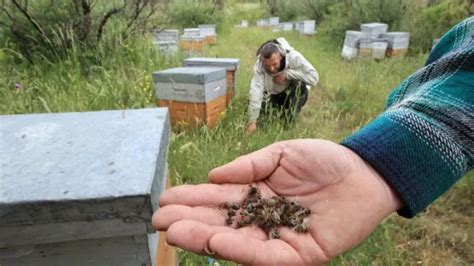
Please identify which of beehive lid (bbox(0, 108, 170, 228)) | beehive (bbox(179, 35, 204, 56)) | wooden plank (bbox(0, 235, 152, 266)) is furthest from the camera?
beehive (bbox(179, 35, 204, 56))

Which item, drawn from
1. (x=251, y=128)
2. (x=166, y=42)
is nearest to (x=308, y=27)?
(x=166, y=42)

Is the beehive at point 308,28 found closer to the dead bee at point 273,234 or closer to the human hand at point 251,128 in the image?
the human hand at point 251,128

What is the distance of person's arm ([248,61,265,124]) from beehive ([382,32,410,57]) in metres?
4.90

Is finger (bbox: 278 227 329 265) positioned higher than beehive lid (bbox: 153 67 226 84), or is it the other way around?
beehive lid (bbox: 153 67 226 84)

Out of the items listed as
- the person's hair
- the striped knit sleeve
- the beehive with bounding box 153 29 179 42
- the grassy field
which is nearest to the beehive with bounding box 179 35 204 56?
the beehive with bounding box 153 29 179 42

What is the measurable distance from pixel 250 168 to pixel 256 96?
8.92 feet

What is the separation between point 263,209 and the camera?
4.14 ft

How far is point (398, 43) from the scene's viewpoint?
7867 mm

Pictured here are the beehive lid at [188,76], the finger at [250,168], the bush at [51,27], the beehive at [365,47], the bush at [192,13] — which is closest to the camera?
the finger at [250,168]

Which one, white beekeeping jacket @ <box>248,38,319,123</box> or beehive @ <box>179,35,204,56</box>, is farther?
beehive @ <box>179,35,204,56</box>

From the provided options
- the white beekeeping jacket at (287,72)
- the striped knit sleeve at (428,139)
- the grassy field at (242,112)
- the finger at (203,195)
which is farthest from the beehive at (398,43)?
the finger at (203,195)

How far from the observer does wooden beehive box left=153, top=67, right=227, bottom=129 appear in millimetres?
3373

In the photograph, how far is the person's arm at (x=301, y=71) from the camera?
420 cm

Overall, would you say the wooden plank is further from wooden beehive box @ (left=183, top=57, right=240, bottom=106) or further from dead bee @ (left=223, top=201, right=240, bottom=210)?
wooden beehive box @ (left=183, top=57, right=240, bottom=106)
